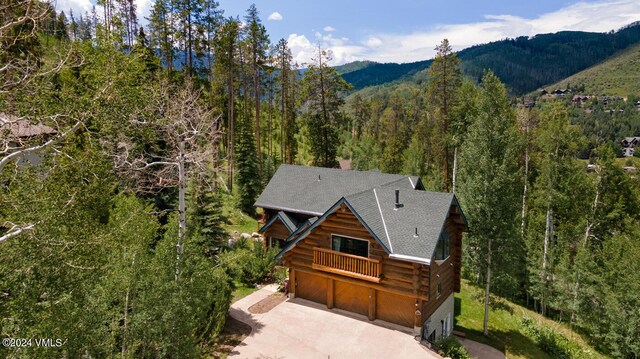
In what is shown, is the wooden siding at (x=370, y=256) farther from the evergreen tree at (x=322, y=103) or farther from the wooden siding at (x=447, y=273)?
the evergreen tree at (x=322, y=103)

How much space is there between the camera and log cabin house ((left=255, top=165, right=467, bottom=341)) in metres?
16.6

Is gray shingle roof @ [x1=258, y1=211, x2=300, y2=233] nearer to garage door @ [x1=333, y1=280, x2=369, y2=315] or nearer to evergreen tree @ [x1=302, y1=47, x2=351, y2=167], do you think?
garage door @ [x1=333, y1=280, x2=369, y2=315]

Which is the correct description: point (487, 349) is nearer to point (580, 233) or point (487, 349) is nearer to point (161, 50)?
point (580, 233)

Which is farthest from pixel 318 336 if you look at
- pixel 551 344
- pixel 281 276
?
pixel 551 344

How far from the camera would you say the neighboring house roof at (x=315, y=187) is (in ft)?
78.6

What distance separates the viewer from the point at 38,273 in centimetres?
788

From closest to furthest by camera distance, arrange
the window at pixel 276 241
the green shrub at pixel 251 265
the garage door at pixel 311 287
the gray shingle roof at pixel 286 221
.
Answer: the garage door at pixel 311 287, the green shrub at pixel 251 265, the gray shingle roof at pixel 286 221, the window at pixel 276 241

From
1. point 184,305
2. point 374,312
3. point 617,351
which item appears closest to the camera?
point 184,305

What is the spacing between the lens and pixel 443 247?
18.0 metres

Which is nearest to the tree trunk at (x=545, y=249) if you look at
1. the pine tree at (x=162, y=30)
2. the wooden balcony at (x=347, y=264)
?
the wooden balcony at (x=347, y=264)

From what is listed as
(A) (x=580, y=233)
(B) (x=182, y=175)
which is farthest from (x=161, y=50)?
(A) (x=580, y=233)

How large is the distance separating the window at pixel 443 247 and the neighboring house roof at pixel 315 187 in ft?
17.0

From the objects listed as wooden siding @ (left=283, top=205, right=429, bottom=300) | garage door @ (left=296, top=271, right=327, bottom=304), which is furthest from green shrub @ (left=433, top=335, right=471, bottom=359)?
garage door @ (left=296, top=271, right=327, bottom=304)

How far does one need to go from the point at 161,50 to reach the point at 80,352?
29835 millimetres
